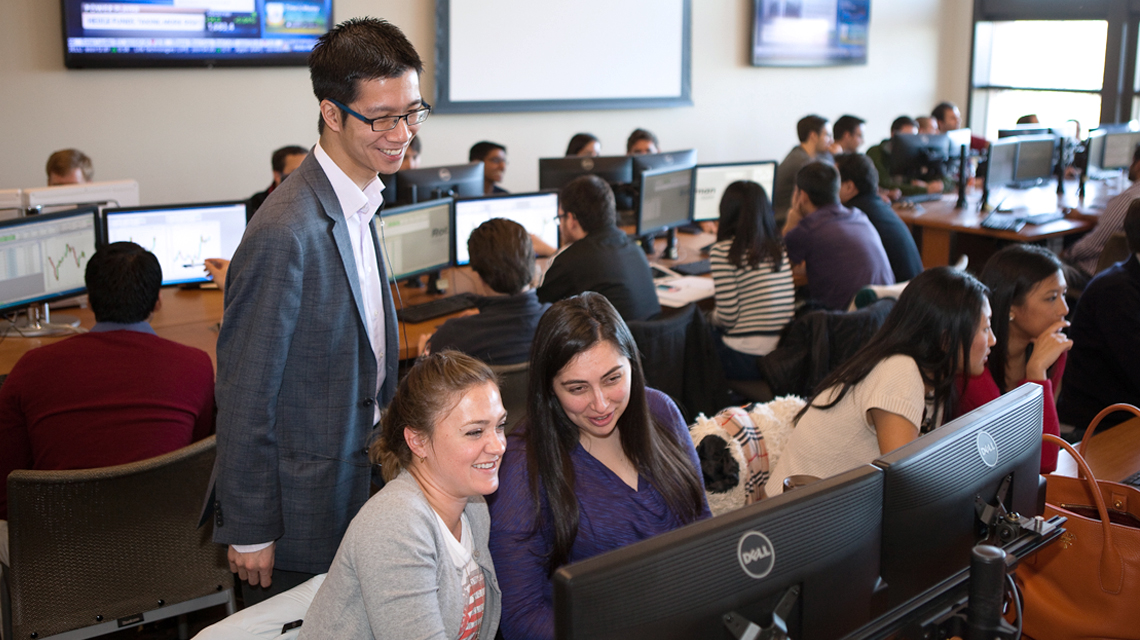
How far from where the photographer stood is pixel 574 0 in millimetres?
6844

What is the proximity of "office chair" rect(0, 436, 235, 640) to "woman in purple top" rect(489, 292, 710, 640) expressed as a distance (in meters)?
0.73

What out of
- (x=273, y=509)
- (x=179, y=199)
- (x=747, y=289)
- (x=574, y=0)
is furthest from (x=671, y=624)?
(x=574, y=0)

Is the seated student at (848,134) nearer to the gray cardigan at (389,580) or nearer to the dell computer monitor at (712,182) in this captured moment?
the dell computer monitor at (712,182)

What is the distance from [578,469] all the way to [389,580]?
416 millimetres

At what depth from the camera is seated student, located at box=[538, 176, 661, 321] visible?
11.0 feet

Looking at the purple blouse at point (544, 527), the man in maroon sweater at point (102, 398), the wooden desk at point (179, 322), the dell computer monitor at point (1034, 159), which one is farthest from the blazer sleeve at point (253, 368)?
the dell computer monitor at point (1034, 159)

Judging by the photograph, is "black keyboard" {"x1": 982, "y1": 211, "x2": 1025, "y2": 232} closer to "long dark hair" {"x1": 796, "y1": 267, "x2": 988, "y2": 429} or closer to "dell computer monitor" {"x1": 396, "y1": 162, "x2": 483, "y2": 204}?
"dell computer monitor" {"x1": 396, "y1": 162, "x2": 483, "y2": 204}

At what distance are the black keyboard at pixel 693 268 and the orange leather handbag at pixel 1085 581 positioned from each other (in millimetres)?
2868

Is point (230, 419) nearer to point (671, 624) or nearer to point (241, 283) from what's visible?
point (241, 283)

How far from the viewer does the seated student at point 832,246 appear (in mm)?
3881

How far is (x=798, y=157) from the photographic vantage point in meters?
5.99

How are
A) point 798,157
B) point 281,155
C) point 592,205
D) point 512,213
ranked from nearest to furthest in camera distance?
point 592,205
point 512,213
point 281,155
point 798,157

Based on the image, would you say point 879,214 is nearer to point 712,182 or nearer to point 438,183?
point 712,182

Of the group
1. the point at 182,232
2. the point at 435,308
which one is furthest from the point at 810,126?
the point at 182,232
